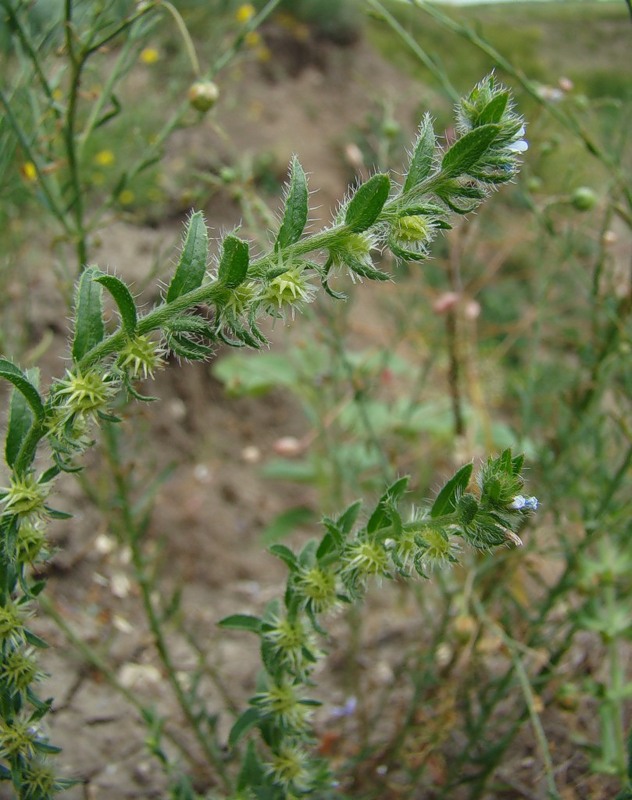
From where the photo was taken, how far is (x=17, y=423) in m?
0.67

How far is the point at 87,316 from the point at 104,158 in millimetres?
2177

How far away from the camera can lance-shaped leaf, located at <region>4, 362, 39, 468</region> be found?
646mm

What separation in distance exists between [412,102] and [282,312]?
646 cm

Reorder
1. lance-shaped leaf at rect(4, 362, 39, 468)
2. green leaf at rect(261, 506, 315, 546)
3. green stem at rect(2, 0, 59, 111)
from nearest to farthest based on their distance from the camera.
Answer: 1. lance-shaped leaf at rect(4, 362, 39, 468)
2. green stem at rect(2, 0, 59, 111)
3. green leaf at rect(261, 506, 315, 546)

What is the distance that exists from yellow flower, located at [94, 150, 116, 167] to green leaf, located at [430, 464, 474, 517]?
2.29 meters

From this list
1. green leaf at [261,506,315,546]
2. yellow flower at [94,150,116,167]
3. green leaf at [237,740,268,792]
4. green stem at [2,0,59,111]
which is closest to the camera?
green leaf at [237,740,268,792]

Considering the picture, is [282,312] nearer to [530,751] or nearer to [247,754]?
[247,754]

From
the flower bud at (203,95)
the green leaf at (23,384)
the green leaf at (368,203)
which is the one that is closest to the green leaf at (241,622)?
the green leaf at (23,384)

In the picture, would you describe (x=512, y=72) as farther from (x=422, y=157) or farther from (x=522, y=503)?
(x=522, y=503)

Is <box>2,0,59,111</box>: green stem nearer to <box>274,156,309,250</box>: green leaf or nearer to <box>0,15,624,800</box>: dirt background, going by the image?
<box>0,15,624,800</box>: dirt background

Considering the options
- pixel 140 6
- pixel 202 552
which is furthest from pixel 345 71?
pixel 140 6

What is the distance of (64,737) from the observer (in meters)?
1.27

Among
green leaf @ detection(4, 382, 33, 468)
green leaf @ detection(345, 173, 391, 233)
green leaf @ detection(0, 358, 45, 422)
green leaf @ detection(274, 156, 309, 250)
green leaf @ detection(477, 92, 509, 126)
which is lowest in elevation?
green leaf @ detection(0, 358, 45, 422)

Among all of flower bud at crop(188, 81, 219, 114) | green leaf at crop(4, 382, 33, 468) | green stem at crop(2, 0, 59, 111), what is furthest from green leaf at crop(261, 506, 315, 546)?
green leaf at crop(4, 382, 33, 468)
